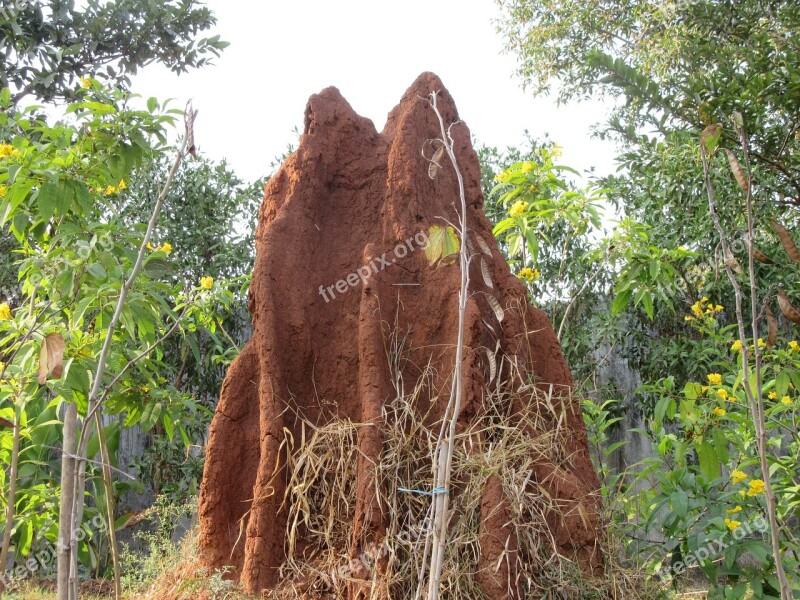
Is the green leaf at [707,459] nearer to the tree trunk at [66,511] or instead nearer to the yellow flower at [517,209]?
the yellow flower at [517,209]

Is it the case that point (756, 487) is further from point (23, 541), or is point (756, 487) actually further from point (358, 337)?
point (23, 541)

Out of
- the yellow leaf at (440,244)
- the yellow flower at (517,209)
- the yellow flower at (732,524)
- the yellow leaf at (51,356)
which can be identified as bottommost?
the yellow flower at (732,524)

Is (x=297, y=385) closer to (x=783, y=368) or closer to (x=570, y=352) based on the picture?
(x=783, y=368)

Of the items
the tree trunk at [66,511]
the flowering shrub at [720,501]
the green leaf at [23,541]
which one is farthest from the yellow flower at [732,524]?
the green leaf at [23,541]

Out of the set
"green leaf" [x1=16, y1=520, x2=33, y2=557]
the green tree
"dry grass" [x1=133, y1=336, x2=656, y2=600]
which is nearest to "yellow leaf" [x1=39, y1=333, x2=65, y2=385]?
"dry grass" [x1=133, y1=336, x2=656, y2=600]

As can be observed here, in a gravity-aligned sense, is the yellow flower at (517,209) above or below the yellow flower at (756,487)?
above

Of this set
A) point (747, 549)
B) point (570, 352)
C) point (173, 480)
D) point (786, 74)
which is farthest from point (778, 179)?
point (173, 480)

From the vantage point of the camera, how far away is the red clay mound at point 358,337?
3895mm

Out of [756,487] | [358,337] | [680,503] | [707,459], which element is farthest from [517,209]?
[756,487]

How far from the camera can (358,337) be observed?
427 cm

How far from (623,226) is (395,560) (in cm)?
304

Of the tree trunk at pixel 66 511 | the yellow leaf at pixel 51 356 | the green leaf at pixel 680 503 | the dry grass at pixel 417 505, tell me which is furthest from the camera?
the green leaf at pixel 680 503

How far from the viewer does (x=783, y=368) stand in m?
5.09

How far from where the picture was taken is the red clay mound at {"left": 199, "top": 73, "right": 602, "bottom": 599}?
3895 millimetres
